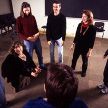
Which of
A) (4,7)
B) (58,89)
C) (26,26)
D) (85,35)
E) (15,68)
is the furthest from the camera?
(4,7)

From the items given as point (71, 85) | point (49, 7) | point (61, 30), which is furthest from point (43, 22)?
point (71, 85)

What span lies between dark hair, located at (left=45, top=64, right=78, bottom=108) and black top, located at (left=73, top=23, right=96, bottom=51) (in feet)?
7.89

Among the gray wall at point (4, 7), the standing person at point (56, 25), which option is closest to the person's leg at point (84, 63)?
the standing person at point (56, 25)

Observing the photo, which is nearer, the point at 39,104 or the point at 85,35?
the point at 39,104

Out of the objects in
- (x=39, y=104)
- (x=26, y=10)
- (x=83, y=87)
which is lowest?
(x=83, y=87)

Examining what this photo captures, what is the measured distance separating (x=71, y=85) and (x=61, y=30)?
283 cm

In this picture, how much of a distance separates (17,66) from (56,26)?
1.16 m

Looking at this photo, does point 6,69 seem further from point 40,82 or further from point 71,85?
point 71,85

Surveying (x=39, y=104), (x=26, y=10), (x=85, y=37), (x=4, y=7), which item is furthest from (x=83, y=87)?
(x=4, y=7)

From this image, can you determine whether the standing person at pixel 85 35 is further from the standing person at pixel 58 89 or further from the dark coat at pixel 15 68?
the standing person at pixel 58 89

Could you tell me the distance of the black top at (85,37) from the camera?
357 centimetres

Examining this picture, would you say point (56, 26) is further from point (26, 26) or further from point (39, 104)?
point (39, 104)

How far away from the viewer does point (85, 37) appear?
3.64 meters

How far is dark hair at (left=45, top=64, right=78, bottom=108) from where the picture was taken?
1.23 metres
